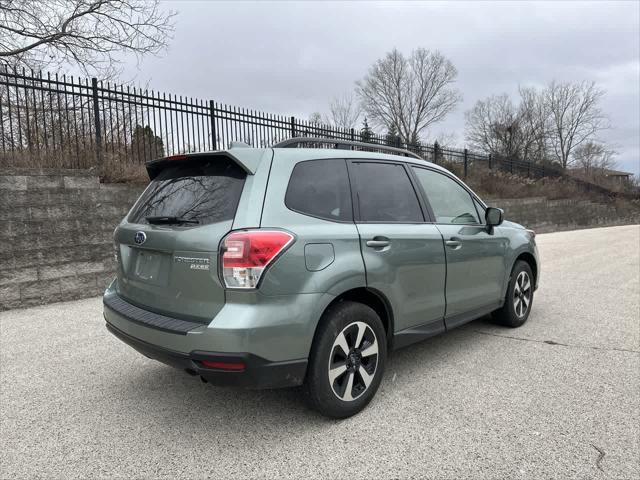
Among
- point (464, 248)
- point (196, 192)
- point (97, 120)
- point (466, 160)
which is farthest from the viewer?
point (466, 160)

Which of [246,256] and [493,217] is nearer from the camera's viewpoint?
[246,256]

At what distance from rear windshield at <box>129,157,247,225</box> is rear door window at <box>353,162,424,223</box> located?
906 mm

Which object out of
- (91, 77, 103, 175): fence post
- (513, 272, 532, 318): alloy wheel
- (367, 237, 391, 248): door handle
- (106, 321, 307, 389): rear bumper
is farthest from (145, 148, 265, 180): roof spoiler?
(91, 77, 103, 175): fence post

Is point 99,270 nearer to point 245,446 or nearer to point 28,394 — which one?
point 28,394

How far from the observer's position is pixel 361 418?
278cm

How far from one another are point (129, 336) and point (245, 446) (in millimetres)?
1021

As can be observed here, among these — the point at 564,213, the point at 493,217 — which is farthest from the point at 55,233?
the point at 564,213

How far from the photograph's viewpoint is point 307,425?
270cm

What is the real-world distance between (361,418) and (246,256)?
1344 mm

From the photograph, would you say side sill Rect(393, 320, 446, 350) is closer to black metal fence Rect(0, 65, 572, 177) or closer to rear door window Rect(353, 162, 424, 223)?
rear door window Rect(353, 162, 424, 223)

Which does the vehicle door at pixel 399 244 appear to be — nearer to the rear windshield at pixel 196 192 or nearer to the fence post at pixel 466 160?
the rear windshield at pixel 196 192

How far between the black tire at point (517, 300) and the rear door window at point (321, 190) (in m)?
2.54

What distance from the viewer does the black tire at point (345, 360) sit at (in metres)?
2.55

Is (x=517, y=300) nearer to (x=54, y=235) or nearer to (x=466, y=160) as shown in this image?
(x=54, y=235)
